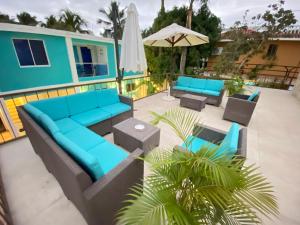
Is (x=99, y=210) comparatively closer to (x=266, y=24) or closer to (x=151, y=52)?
(x=151, y=52)

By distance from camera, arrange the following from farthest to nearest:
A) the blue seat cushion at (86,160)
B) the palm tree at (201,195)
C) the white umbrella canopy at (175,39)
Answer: the white umbrella canopy at (175,39) < the blue seat cushion at (86,160) < the palm tree at (201,195)

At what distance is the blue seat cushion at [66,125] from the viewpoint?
7.62 ft

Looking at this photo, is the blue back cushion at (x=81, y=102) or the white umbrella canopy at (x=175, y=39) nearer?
the blue back cushion at (x=81, y=102)

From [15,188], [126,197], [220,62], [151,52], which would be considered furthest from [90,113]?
[220,62]

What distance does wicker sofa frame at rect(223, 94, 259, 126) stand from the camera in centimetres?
338

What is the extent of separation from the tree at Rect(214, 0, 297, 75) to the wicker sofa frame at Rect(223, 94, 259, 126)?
6.69 m

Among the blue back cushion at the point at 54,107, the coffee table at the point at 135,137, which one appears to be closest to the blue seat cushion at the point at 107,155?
the coffee table at the point at 135,137

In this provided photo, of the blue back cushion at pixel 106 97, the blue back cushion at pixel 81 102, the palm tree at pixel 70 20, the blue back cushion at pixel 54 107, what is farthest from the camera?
the palm tree at pixel 70 20

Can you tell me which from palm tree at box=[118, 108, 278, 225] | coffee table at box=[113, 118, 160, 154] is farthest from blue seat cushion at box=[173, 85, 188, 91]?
palm tree at box=[118, 108, 278, 225]

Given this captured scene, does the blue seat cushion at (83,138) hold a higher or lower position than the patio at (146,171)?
higher

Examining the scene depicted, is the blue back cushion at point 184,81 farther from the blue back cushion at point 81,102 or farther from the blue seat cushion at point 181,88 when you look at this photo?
the blue back cushion at point 81,102

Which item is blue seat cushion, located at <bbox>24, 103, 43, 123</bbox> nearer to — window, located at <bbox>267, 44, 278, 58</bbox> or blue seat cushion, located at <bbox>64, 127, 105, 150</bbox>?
blue seat cushion, located at <bbox>64, 127, 105, 150</bbox>

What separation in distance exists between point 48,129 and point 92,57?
8.82m

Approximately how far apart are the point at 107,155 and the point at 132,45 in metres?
2.58
